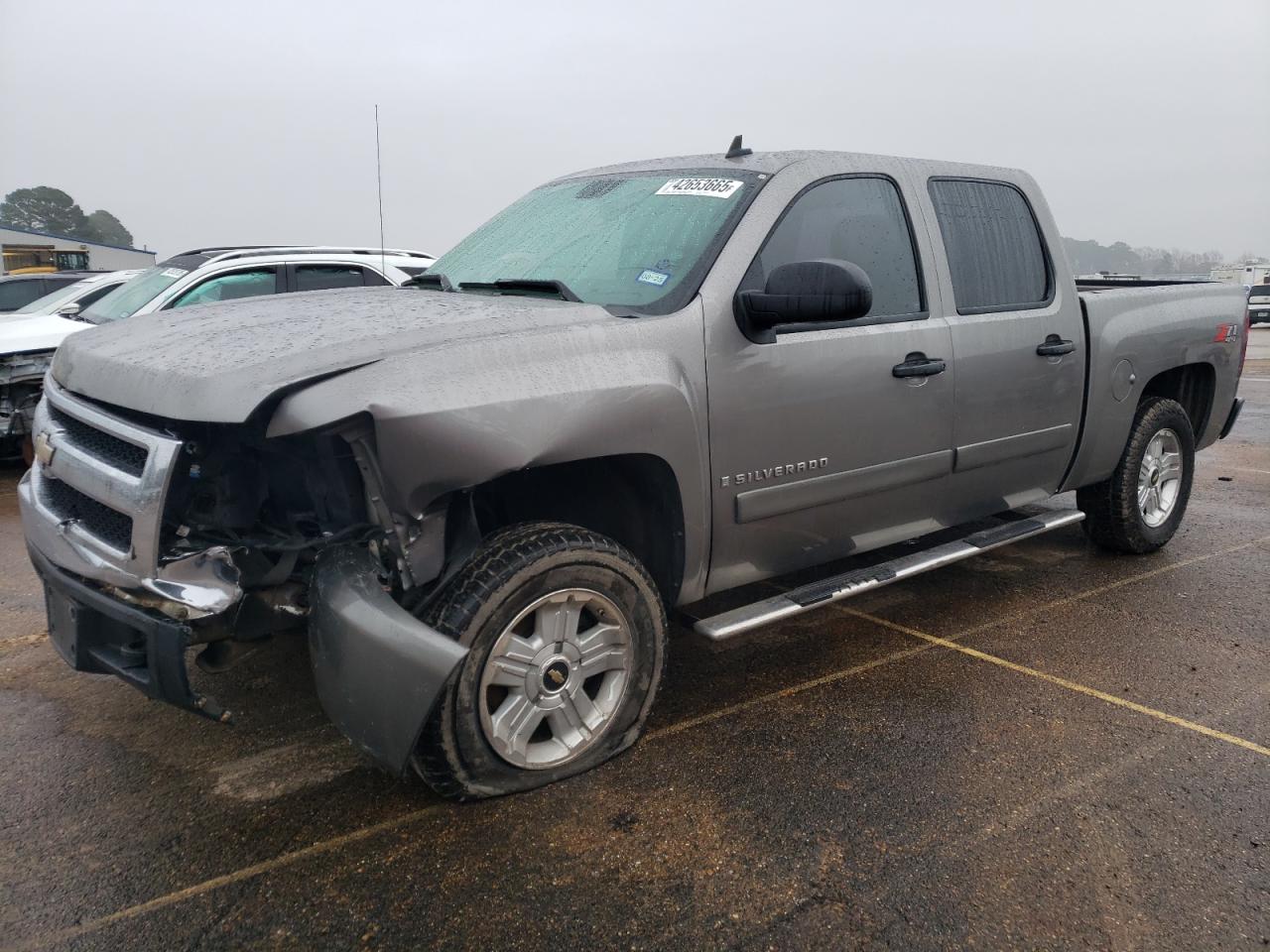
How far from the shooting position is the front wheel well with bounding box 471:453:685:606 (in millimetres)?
2896

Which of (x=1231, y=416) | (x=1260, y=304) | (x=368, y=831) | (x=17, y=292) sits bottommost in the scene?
(x=1260, y=304)

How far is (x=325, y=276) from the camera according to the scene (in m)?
7.88

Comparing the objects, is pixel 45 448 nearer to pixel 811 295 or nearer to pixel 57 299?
pixel 811 295

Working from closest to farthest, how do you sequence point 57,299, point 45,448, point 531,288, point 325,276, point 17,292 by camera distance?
point 45,448
point 531,288
point 325,276
point 57,299
point 17,292

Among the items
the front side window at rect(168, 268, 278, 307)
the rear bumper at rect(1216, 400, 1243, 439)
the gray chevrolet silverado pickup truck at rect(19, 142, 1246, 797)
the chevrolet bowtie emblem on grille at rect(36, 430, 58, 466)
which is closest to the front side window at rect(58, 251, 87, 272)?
the front side window at rect(168, 268, 278, 307)

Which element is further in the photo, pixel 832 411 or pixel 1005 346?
pixel 1005 346

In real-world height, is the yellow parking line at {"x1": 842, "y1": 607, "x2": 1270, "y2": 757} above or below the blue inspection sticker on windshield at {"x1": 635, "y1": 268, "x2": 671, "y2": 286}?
below

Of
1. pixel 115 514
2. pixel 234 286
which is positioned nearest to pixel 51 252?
pixel 234 286

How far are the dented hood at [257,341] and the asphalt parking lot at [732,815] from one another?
1.12m

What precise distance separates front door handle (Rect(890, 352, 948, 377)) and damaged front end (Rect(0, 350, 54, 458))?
6225mm

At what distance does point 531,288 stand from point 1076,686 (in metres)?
2.40

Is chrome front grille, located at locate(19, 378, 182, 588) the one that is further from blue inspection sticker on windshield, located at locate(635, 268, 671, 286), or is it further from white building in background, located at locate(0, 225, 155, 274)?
white building in background, located at locate(0, 225, 155, 274)

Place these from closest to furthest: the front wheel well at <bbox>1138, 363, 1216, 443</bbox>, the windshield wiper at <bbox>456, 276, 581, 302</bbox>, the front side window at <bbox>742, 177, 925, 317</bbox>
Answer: the windshield wiper at <bbox>456, 276, 581, 302</bbox> → the front side window at <bbox>742, 177, 925, 317</bbox> → the front wheel well at <bbox>1138, 363, 1216, 443</bbox>

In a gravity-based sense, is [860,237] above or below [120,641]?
above
